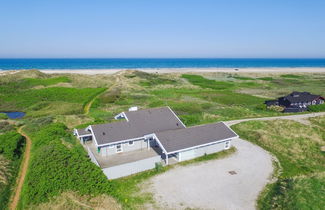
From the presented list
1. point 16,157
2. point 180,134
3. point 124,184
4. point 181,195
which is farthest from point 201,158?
point 16,157

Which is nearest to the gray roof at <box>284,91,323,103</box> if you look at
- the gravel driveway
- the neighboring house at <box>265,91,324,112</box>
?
the neighboring house at <box>265,91,324,112</box>

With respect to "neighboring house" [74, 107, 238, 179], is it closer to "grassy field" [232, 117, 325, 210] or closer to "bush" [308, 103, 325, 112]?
"grassy field" [232, 117, 325, 210]

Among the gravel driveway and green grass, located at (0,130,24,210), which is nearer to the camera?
the gravel driveway

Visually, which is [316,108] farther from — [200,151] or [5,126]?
[5,126]

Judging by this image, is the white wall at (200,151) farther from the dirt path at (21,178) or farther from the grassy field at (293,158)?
the dirt path at (21,178)

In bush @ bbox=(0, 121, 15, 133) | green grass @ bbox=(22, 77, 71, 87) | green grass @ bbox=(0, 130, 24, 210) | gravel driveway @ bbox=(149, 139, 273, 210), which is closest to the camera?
gravel driveway @ bbox=(149, 139, 273, 210)

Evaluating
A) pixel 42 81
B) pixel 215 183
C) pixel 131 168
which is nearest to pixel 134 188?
pixel 131 168

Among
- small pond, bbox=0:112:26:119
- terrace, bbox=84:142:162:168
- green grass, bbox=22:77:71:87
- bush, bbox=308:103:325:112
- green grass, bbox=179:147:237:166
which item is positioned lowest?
small pond, bbox=0:112:26:119
